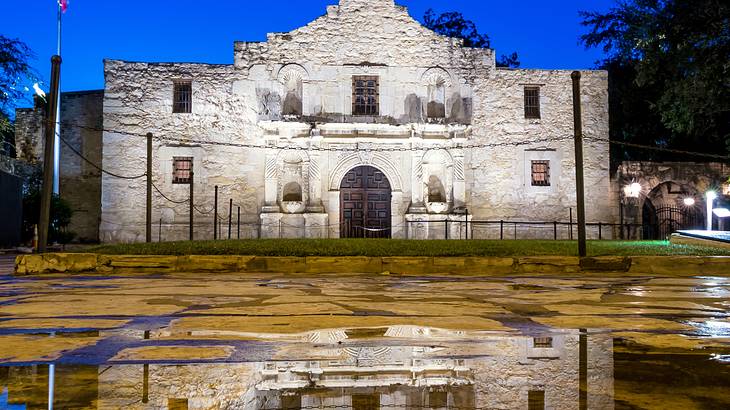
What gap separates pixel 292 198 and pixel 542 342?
19.3m

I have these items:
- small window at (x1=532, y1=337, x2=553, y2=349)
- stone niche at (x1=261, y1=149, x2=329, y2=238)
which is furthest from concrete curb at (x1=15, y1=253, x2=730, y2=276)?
stone niche at (x1=261, y1=149, x2=329, y2=238)

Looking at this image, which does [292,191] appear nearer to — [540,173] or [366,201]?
[366,201]

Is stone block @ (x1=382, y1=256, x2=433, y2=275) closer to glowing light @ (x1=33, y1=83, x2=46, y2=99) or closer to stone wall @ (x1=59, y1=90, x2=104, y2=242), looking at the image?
stone wall @ (x1=59, y1=90, x2=104, y2=242)

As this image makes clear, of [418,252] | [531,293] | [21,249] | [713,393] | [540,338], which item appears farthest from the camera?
[21,249]

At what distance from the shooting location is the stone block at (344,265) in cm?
1095

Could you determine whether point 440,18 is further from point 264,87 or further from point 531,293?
point 531,293

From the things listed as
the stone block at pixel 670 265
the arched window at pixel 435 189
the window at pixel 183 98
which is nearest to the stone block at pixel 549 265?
the stone block at pixel 670 265

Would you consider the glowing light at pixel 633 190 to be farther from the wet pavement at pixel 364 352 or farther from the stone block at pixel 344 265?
the wet pavement at pixel 364 352

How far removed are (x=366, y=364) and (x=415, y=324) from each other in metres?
1.35

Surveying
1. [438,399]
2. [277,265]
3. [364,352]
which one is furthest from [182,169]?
[438,399]

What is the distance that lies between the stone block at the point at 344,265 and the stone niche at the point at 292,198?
34.6 feet

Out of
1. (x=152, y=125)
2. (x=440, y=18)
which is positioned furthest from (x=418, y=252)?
(x=440, y=18)

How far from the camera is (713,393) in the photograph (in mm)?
2441

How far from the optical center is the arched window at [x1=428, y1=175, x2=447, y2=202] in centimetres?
2289
